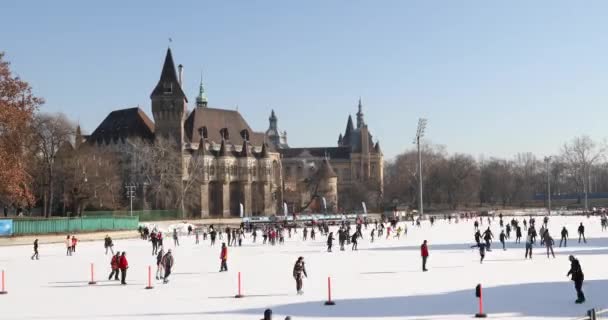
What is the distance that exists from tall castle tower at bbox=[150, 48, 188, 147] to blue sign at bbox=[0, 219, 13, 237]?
159 ft

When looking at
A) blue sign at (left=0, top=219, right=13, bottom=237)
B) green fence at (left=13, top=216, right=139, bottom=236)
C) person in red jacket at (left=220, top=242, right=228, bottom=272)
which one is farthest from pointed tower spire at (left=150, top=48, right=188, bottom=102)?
person in red jacket at (left=220, top=242, right=228, bottom=272)

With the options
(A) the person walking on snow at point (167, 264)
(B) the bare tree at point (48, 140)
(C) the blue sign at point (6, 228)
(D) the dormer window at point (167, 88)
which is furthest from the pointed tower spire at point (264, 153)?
(A) the person walking on snow at point (167, 264)

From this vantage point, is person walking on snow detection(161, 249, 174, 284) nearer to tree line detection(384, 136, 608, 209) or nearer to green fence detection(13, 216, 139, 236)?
green fence detection(13, 216, 139, 236)

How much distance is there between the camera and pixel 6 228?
47.1 metres

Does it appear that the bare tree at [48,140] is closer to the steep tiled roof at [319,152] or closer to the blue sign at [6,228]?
the blue sign at [6,228]

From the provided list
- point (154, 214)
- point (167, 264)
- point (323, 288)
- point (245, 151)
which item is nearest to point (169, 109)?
point (245, 151)

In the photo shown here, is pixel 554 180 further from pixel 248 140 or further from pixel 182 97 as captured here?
pixel 182 97

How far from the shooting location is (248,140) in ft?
373

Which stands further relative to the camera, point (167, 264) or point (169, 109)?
point (169, 109)

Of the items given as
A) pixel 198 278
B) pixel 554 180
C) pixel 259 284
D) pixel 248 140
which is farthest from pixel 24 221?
pixel 554 180

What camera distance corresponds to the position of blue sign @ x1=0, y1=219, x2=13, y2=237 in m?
46.8

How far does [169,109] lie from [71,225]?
44372mm

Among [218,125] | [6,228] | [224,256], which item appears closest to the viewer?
[224,256]

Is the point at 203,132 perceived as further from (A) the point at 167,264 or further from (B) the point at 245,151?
(A) the point at 167,264
